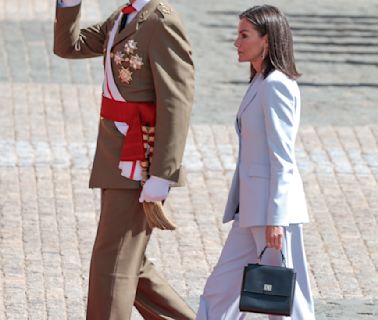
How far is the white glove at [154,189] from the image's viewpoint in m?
5.92

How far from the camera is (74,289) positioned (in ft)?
24.5

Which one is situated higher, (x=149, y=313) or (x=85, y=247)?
(x=149, y=313)

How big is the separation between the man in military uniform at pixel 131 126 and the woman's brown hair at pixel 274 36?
364 mm

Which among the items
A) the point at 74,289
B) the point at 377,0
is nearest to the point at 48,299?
the point at 74,289

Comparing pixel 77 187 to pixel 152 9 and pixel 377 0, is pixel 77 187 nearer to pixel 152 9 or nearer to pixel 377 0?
pixel 152 9

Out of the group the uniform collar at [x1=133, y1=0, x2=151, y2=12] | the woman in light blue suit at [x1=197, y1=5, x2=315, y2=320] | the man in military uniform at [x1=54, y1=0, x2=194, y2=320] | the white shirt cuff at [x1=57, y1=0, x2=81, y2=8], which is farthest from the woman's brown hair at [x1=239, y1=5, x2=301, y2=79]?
the white shirt cuff at [x1=57, y1=0, x2=81, y2=8]

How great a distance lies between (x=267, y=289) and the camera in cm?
580

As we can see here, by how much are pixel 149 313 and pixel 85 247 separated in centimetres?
176

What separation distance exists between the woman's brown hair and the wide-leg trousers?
70cm

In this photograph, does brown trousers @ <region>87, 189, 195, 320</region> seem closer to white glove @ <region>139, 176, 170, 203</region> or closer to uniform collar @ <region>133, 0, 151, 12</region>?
white glove @ <region>139, 176, 170, 203</region>

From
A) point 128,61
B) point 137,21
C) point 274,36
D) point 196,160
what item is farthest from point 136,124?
point 196,160

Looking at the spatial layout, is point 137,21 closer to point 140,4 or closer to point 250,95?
point 140,4

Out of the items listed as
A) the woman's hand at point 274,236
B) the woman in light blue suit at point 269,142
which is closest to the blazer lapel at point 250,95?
the woman in light blue suit at point 269,142

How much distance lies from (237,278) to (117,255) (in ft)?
1.80
